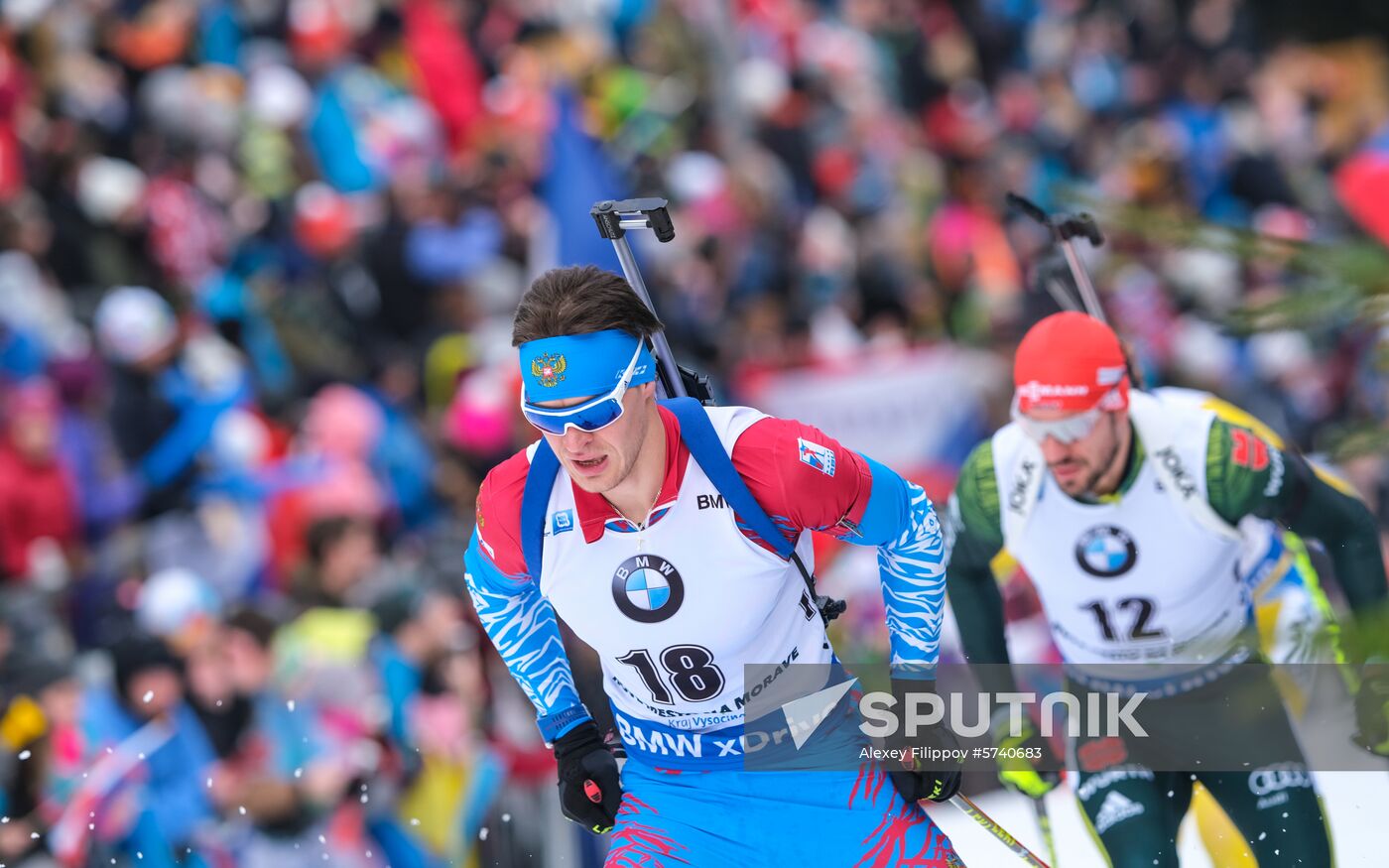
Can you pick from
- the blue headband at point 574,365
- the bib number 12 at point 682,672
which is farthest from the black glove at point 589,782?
the blue headband at point 574,365

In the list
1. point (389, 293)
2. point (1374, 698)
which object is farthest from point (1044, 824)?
point (389, 293)

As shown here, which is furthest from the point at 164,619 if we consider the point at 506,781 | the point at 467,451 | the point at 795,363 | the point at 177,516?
the point at 795,363

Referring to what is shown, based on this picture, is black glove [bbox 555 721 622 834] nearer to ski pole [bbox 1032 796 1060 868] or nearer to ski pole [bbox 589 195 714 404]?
ski pole [bbox 589 195 714 404]

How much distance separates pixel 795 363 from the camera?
1095cm

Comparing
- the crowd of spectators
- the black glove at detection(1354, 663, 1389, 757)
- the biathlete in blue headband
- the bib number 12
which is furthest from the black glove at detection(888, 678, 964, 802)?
the crowd of spectators

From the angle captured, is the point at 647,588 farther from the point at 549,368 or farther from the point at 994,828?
the point at 994,828

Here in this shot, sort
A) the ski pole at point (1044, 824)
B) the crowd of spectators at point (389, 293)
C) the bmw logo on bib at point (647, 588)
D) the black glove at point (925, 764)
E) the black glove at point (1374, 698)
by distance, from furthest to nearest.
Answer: the crowd of spectators at point (389, 293), the ski pole at point (1044, 824), the black glove at point (925, 764), the bmw logo on bib at point (647, 588), the black glove at point (1374, 698)

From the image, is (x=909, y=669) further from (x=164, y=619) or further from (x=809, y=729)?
(x=164, y=619)

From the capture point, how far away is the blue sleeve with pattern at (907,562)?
13.5 ft

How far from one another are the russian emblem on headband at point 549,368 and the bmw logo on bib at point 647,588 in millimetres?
493

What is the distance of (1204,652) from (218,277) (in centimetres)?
863

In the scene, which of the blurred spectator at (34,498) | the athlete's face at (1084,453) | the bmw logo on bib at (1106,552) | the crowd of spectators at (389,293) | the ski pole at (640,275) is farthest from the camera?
the blurred spectator at (34,498)

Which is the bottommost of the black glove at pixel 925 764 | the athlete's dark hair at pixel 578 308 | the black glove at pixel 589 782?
the black glove at pixel 589 782

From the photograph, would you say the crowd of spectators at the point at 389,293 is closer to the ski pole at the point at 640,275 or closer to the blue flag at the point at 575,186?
the blue flag at the point at 575,186
